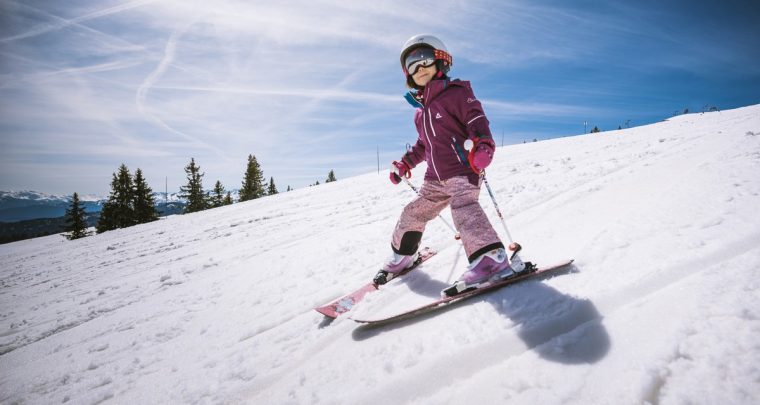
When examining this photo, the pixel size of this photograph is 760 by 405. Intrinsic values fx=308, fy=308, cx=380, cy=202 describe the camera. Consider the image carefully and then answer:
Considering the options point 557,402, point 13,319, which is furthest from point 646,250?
point 13,319

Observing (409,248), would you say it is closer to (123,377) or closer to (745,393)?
(745,393)

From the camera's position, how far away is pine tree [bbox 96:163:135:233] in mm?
36062

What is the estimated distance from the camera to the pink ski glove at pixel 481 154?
2367 millimetres

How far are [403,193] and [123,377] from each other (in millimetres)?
7161

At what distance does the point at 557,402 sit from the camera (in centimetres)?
125

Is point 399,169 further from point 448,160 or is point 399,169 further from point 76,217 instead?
point 76,217

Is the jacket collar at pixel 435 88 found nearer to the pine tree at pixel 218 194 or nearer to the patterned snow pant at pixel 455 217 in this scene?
the patterned snow pant at pixel 455 217

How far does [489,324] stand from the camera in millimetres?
1826

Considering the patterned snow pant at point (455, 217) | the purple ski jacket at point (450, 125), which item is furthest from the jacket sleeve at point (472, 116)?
the patterned snow pant at point (455, 217)

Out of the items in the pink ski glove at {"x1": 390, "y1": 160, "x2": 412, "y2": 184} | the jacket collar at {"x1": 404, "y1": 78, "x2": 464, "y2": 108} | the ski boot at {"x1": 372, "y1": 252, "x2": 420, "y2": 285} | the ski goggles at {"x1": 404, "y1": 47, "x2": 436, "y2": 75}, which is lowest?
the ski boot at {"x1": 372, "y1": 252, "x2": 420, "y2": 285}

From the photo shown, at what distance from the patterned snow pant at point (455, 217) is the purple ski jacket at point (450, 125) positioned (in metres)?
0.10

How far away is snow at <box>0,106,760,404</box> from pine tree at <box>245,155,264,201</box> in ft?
140

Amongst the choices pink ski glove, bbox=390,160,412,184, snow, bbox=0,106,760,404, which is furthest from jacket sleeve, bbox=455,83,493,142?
snow, bbox=0,106,760,404

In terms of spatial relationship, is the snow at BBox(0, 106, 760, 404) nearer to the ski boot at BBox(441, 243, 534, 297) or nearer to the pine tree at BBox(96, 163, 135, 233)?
the ski boot at BBox(441, 243, 534, 297)
